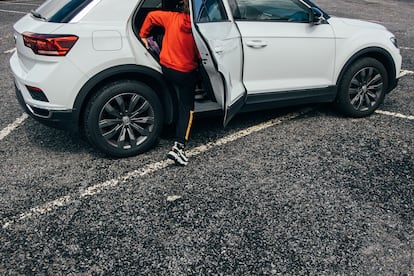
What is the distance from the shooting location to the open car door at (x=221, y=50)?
353 centimetres

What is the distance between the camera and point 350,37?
4781mm

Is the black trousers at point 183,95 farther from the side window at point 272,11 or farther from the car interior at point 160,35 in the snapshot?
the side window at point 272,11

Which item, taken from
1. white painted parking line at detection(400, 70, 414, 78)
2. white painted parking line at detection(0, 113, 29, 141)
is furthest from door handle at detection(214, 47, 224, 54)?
white painted parking line at detection(400, 70, 414, 78)

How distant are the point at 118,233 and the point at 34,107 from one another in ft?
4.96

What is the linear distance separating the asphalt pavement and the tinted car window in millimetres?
1350

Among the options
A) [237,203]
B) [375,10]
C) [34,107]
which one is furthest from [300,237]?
[375,10]

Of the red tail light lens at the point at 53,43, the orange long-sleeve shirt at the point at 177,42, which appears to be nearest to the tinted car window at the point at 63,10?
the red tail light lens at the point at 53,43

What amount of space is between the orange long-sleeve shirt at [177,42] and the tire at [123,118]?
0.41 meters

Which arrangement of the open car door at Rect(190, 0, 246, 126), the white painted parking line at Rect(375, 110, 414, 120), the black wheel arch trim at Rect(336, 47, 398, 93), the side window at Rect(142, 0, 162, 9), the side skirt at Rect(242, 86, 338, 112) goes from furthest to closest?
the white painted parking line at Rect(375, 110, 414, 120) < the black wheel arch trim at Rect(336, 47, 398, 93) < the side skirt at Rect(242, 86, 338, 112) < the side window at Rect(142, 0, 162, 9) < the open car door at Rect(190, 0, 246, 126)

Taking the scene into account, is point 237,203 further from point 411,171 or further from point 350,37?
point 350,37

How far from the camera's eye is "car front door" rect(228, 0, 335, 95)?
424 centimetres

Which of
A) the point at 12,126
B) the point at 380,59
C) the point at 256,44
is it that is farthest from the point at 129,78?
the point at 380,59

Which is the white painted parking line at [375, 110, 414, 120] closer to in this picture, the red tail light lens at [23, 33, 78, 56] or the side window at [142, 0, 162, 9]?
the side window at [142, 0, 162, 9]

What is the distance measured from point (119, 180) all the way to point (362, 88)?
3109mm
